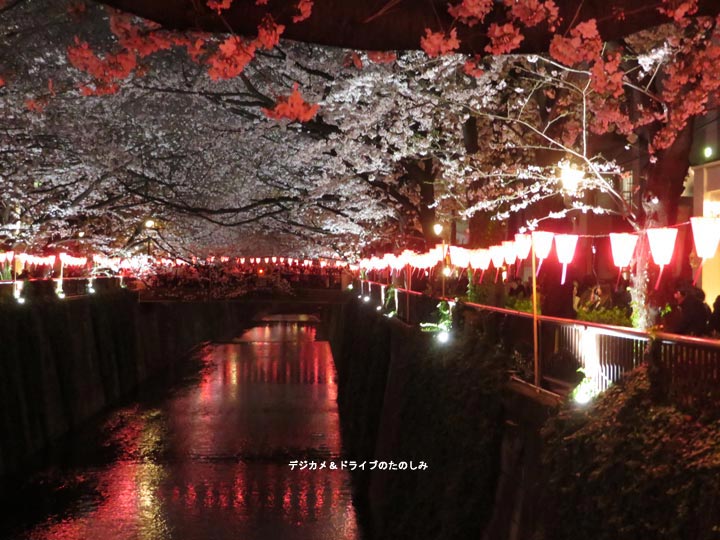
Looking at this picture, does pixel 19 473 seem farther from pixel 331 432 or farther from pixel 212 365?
pixel 212 365

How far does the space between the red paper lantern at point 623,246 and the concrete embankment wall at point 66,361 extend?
47.6 ft

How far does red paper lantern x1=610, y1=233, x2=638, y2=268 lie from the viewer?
38.5 feet

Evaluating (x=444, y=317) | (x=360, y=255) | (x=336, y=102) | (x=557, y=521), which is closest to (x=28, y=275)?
(x=360, y=255)

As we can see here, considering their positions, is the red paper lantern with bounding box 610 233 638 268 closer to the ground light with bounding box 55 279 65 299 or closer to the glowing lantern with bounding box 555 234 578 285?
the glowing lantern with bounding box 555 234 578 285

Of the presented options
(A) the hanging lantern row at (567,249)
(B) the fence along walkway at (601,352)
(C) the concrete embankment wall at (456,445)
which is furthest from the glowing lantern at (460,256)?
(B) the fence along walkway at (601,352)

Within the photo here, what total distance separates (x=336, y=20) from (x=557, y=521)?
401cm

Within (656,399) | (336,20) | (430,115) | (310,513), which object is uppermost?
(430,115)

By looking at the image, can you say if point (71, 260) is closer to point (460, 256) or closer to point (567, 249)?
point (460, 256)

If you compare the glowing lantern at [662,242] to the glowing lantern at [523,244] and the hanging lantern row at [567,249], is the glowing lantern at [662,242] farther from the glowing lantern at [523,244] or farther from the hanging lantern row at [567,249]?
the glowing lantern at [523,244]

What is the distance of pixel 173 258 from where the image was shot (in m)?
43.2

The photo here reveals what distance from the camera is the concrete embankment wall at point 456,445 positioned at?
852 cm

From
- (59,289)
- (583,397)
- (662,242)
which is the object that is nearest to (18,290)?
(59,289)

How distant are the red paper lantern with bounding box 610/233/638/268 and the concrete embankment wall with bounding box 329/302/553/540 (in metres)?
2.30

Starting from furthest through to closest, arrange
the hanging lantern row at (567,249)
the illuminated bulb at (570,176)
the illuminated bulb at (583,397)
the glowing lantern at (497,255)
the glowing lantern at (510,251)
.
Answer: the glowing lantern at (497,255) < the glowing lantern at (510,251) < the illuminated bulb at (570,176) < the hanging lantern row at (567,249) < the illuminated bulb at (583,397)
